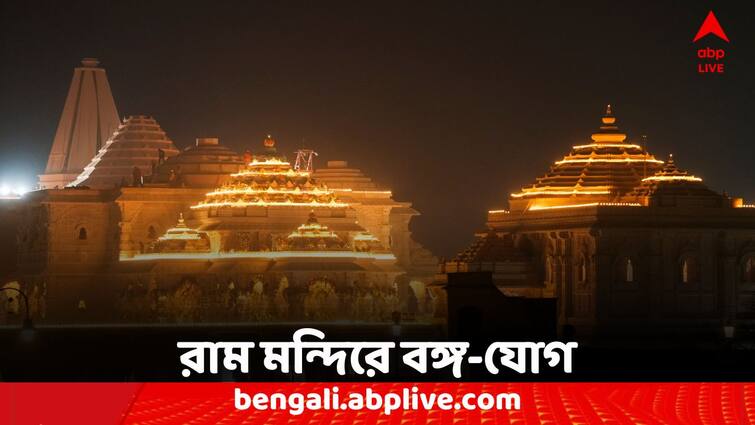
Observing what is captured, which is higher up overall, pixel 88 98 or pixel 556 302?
pixel 88 98

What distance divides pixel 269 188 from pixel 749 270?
66.3 ft

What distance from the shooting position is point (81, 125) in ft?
440

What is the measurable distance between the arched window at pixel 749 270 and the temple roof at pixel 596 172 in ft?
15.7

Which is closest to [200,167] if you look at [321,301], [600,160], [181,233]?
[181,233]

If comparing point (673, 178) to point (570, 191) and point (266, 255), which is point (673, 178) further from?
point (266, 255)

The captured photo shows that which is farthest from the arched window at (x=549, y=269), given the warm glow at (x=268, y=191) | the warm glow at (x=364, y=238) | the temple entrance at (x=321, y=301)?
the warm glow at (x=268, y=191)

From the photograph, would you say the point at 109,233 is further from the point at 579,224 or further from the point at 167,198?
the point at 579,224

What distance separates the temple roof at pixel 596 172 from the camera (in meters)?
104

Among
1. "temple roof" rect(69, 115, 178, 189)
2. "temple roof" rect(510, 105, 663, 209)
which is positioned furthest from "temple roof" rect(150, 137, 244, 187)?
"temple roof" rect(510, 105, 663, 209)

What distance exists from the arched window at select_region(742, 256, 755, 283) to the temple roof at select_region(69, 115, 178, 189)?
102 ft

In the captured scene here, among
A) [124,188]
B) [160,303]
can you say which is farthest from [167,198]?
[160,303]

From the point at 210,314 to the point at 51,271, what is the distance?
11.1 m

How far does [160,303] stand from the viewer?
109 meters

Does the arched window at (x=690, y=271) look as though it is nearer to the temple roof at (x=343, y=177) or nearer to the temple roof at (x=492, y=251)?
the temple roof at (x=492, y=251)
